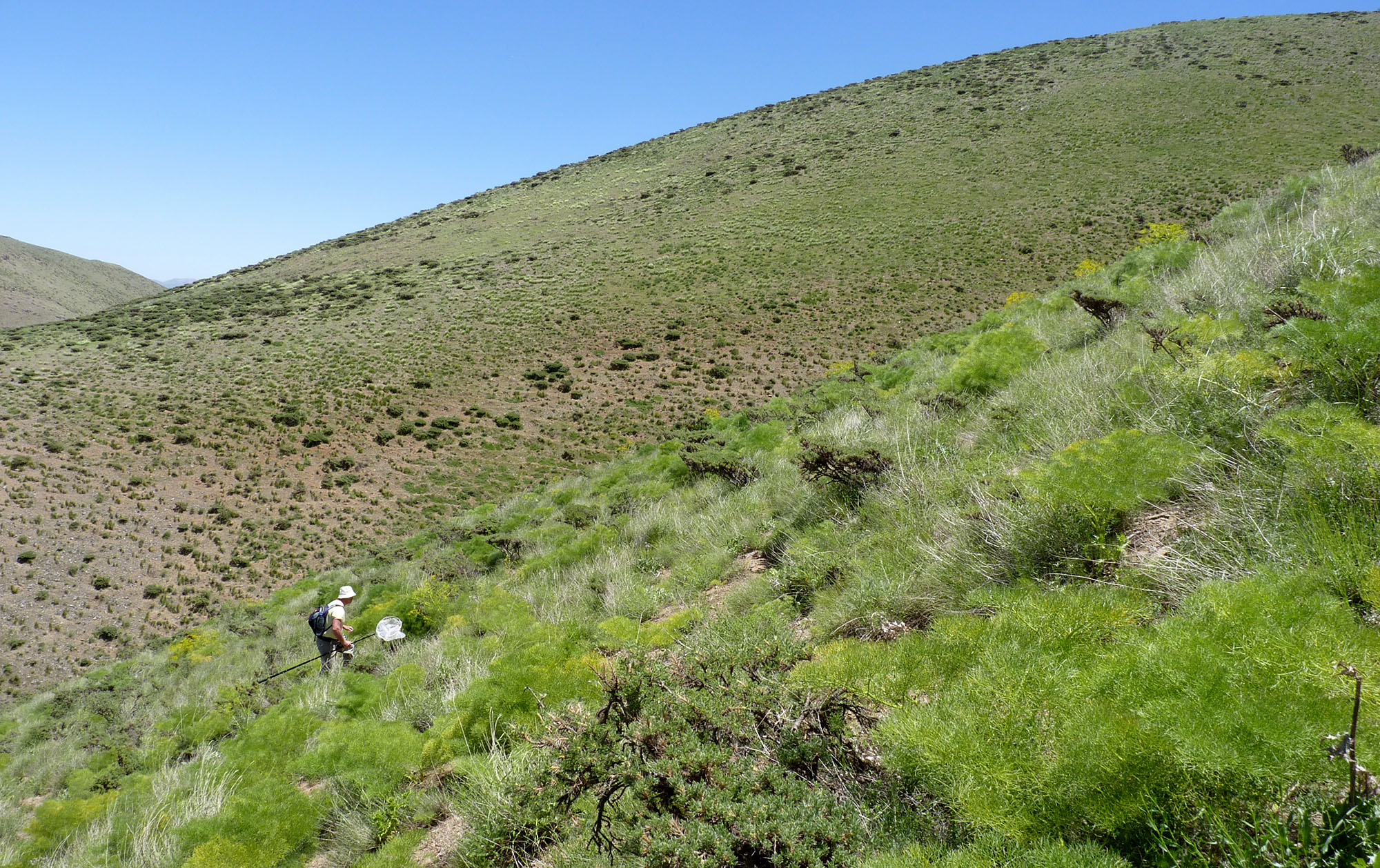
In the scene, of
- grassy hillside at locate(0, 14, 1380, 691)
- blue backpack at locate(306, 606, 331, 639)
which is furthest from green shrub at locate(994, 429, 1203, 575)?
grassy hillside at locate(0, 14, 1380, 691)

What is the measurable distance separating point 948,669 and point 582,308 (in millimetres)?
34570

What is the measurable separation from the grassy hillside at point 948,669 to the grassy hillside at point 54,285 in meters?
111

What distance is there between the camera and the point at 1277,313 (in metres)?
4.16

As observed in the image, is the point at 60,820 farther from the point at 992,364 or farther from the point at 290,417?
the point at 290,417

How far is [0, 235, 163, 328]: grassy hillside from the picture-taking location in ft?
312

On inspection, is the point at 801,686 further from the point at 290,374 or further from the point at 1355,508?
the point at 290,374

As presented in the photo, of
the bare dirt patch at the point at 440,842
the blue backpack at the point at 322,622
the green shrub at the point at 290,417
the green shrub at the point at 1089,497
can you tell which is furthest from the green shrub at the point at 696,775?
the green shrub at the point at 290,417

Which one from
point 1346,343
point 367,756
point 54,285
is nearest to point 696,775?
point 367,756

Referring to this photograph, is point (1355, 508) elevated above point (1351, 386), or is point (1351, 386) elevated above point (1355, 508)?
point (1351, 386)

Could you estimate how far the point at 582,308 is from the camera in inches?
1395

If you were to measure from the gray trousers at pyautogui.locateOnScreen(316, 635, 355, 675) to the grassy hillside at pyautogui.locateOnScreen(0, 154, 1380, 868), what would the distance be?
2.14ft

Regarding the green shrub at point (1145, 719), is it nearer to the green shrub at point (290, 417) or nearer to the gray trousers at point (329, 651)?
the gray trousers at point (329, 651)

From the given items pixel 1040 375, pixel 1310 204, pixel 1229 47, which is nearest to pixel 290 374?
pixel 1040 375

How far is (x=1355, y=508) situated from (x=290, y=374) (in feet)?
110
